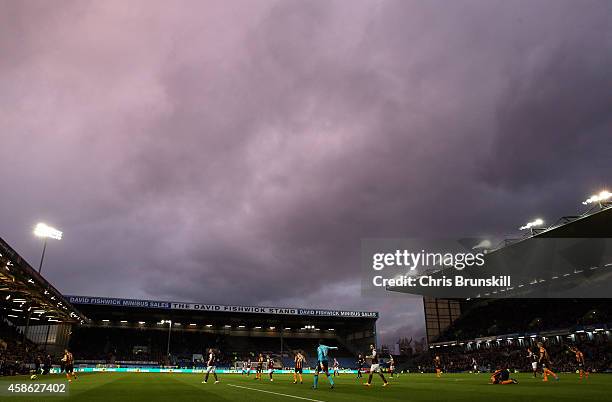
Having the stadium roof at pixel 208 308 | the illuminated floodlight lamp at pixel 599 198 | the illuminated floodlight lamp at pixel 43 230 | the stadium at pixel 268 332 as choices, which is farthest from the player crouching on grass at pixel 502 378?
the stadium roof at pixel 208 308

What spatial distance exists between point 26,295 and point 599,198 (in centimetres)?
6041

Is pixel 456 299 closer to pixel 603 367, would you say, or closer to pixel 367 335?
pixel 367 335

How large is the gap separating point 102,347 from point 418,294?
2431 inches

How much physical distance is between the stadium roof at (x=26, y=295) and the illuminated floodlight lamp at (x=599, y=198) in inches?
1938

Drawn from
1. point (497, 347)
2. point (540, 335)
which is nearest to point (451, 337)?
point (497, 347)

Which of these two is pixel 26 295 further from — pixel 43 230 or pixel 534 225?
pixel 534 225

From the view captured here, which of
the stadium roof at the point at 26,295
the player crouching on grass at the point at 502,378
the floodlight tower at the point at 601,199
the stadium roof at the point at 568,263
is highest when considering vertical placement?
the floodlight tower at the point at 601,199

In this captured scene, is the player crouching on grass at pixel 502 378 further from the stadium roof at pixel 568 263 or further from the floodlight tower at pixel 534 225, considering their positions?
the floodlight tower at pixel 534 225

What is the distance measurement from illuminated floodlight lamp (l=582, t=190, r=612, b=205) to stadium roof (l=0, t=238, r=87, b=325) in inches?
1938

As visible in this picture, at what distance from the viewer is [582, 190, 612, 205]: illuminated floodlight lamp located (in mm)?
37000

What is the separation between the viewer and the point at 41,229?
45.7 m

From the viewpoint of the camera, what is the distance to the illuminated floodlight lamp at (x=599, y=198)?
3700 cm

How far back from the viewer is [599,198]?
3734 centimetres

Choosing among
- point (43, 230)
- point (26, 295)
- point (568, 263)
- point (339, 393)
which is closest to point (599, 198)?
point (568, 263)
